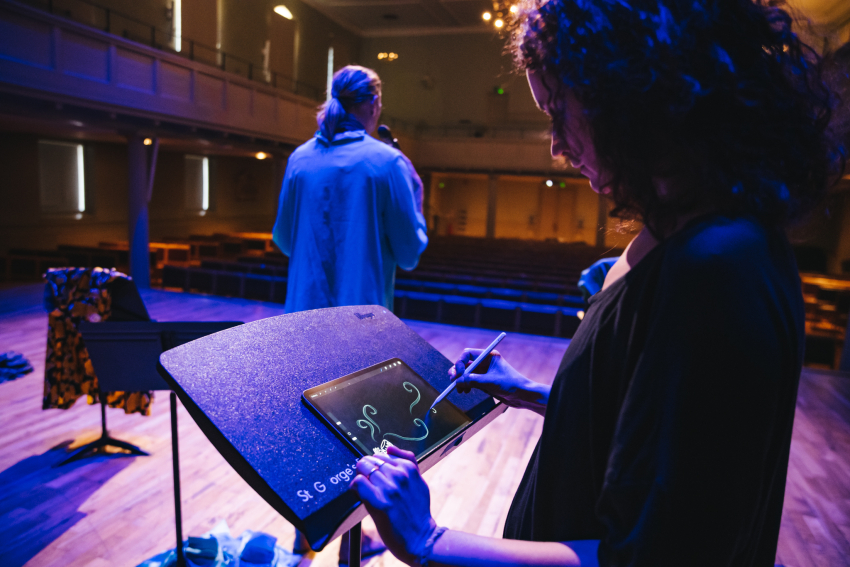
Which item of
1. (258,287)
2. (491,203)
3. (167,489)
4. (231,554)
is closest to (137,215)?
(258,287)

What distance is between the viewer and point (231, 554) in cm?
214

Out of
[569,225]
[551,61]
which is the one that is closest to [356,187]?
[551,61]

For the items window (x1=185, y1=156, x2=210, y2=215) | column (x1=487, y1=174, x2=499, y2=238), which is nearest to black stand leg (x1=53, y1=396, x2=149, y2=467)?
window (x1=185, y1=156, x2=210, y2=215)

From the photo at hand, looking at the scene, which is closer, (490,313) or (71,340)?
(71,340)

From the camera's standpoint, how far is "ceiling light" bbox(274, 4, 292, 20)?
16.8 m

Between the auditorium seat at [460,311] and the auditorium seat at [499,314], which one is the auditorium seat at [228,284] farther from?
the auditorium seat at [499,314]

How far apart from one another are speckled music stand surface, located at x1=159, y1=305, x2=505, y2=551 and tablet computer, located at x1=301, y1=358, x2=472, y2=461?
0.01 m

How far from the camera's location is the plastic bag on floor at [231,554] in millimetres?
2086

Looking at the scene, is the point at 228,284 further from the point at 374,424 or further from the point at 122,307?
the point at 374,424

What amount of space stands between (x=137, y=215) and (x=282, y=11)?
10.4 m

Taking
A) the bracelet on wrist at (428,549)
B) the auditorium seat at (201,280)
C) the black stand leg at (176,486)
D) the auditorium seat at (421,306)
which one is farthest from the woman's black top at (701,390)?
the auditorium seat at (201,280)

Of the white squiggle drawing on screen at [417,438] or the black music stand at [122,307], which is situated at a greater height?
the white squiggle drawing on screen at [417,438]

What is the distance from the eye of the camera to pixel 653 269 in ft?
1.91

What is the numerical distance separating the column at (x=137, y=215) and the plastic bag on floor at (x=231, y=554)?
8564 millimetres
